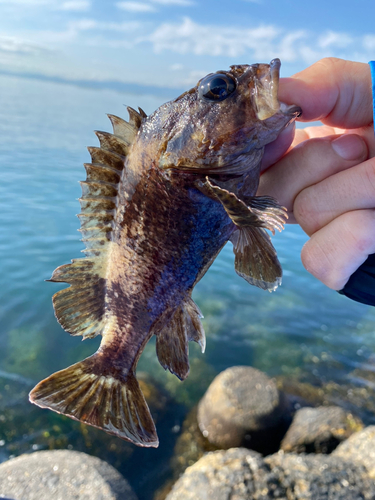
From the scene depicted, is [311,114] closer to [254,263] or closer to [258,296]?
[254,263]

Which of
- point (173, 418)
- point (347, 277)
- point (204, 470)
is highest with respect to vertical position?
point (347, 277)

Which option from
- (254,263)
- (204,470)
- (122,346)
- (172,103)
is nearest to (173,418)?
(204,470)

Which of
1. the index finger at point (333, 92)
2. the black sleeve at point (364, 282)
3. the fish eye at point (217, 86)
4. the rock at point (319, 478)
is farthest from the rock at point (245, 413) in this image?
Result: the fish eye at point (217, 86)

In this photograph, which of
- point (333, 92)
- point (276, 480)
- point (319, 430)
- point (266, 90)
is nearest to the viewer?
point (266, 90)

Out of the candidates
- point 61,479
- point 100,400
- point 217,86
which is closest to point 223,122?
point 217,86

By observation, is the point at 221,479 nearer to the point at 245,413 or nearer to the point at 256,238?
the point at 245,413

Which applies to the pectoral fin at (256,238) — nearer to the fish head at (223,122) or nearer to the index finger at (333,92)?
the fish head at (223,122)
